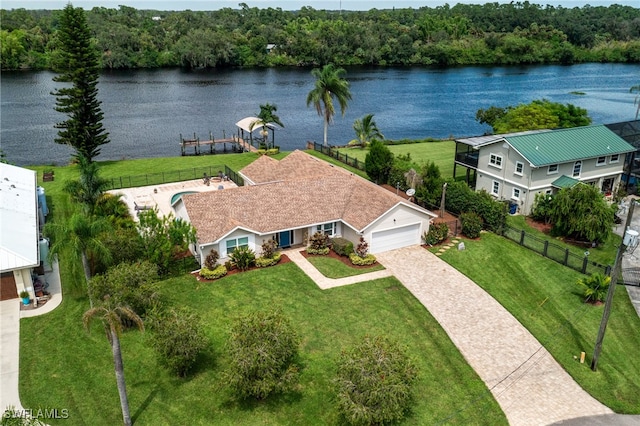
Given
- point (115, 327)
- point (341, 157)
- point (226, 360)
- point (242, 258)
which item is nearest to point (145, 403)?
point (226, 360)

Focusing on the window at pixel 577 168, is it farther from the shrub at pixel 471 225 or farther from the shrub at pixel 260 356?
the shrub at pixel 260 356

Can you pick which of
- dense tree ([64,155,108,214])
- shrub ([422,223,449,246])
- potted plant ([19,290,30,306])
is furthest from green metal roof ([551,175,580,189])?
potted plant ([19,290,30,306])

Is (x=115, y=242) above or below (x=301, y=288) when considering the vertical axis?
above

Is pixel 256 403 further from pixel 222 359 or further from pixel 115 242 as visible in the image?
pixel 115 242

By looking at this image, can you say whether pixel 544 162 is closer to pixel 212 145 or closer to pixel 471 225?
pixel 471 225

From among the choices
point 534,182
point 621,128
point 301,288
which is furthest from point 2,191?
point 621,128

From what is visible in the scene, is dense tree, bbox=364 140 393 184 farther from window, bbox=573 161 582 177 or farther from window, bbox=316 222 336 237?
window, bbox=573 161 582 177
